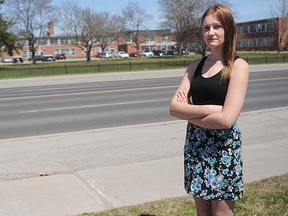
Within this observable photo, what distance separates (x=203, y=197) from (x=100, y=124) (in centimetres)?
723

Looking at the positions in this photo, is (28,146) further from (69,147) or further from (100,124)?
(100,124)

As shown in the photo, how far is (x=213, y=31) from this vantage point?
8.51 ft

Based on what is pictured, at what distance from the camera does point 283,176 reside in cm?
522

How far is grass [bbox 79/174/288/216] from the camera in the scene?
4.10m

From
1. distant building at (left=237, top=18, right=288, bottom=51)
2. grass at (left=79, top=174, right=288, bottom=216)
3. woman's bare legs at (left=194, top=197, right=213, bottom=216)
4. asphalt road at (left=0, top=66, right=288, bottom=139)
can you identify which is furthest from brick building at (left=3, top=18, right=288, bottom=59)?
woman's bare legs at (left=194, top=197, right=213, bottom=216)

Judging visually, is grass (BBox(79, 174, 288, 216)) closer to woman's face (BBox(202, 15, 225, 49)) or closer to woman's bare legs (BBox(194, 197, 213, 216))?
woman's bare legs (BBox(194, 197, 213, 216))

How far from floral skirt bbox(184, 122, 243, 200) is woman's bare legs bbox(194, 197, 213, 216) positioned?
0.31 ft

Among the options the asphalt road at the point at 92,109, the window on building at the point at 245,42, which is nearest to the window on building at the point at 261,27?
the window on building at the point at 245,42

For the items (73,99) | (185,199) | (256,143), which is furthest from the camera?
(73,99)

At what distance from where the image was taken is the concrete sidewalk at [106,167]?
4559 millimetres

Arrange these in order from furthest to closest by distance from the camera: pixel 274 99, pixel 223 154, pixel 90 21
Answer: pixel 90 21 → pixel 274 99 → pixel 223 154

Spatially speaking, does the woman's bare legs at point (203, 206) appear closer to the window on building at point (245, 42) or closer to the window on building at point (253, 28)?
the window on building at point (253, 28)

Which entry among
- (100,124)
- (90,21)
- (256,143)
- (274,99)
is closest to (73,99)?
(100,124)

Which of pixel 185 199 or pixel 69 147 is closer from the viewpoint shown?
pixel 185 199
